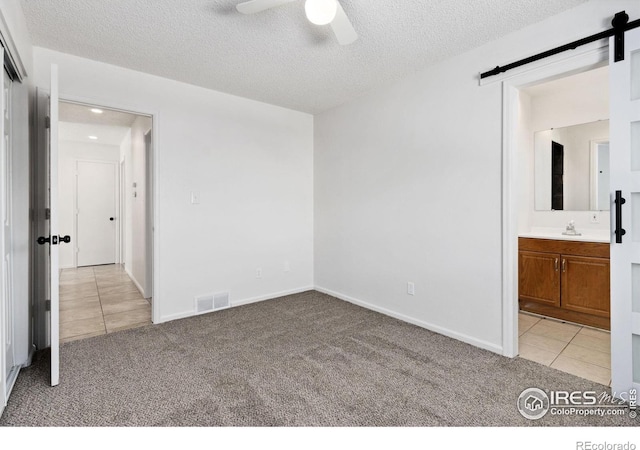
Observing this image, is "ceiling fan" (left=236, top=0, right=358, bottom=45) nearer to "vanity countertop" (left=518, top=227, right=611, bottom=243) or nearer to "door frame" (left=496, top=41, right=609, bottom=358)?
"door frame" (left=496, top=41, right=609, bottom=358)

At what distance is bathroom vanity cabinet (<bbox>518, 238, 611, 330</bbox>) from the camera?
9.76 feet

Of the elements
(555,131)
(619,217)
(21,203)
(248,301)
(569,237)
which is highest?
(555,131)

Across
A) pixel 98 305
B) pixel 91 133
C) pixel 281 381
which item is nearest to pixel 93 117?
pixel 91 133

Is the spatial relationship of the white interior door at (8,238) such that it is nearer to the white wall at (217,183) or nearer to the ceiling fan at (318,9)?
the white wall at (217,183)

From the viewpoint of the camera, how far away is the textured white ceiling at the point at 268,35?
82.1 inches

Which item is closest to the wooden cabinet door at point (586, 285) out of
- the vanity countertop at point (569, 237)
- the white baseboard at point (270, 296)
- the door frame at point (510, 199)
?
the vanity countertop at point (569, 237)

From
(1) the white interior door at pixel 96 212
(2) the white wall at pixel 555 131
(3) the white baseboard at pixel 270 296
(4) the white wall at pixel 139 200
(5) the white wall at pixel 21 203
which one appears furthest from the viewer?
(1) the white interior door at pixel 96 212

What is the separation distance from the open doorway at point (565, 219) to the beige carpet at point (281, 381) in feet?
2.49

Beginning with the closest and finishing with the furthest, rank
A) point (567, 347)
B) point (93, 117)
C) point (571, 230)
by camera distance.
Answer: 1. point (567, 347)
2. point (571, 230)
3. point (93, 117)

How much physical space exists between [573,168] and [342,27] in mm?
3193

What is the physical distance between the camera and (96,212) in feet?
21.6

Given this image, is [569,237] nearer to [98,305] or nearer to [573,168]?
[573,168]

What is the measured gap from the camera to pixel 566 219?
3652 millimetres

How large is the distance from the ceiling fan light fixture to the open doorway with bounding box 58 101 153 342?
220 cm
